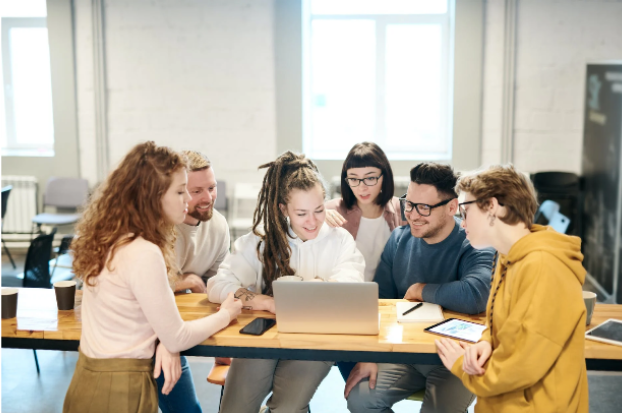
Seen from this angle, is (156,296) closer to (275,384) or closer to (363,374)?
(275,384)

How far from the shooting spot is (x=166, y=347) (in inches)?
73.8

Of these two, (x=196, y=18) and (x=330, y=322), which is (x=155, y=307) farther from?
(x=196, y=18)

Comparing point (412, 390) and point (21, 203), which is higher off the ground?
point (21, 203)

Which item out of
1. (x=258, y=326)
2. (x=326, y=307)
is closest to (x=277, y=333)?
(x=258, y=326)

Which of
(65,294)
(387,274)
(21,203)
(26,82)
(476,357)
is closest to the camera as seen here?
(476,357)

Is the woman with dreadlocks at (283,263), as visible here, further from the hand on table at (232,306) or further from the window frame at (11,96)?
the window frame at (11,96)

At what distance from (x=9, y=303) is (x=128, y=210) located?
68 cm

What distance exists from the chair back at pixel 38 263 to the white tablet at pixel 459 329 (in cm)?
220

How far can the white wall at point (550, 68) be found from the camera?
19.4 feet

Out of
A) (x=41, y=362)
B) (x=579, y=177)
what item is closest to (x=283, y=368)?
(x=41, y=362)

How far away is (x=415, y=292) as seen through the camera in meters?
2.27

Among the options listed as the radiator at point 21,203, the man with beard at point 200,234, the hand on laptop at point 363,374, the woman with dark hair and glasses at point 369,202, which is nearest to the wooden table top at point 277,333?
the hand on laptop at point 363,374

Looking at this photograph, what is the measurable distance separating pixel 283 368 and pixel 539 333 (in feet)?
3.23

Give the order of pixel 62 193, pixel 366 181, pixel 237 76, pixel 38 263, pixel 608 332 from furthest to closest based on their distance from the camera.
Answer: pixel 62 193
pixel 237 76
pixel 38 263
pixel 366 181
pixel 608 332
